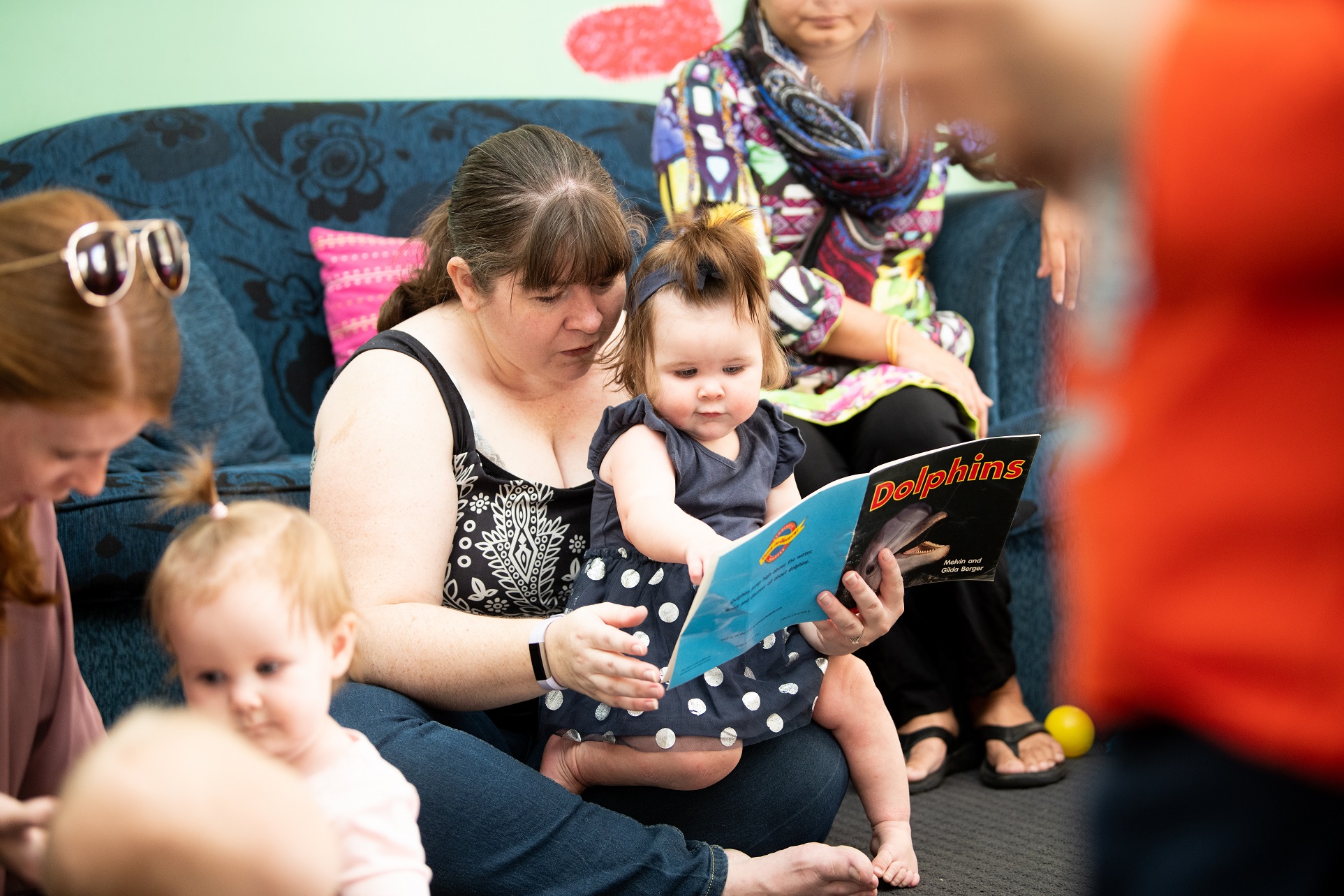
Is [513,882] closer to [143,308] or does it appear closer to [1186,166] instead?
[143,308]

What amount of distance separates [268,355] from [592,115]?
829 millimetres

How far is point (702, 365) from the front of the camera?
3.93 feet

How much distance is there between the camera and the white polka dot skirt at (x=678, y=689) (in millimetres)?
1126

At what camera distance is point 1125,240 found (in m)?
0.44

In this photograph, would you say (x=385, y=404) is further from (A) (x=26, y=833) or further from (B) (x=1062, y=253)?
(B) (x=1062, y=253)

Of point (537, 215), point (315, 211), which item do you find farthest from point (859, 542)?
point (315, 211)

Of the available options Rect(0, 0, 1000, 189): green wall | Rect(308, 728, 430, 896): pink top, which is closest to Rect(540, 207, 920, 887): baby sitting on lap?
Rect(308, 728, 430, 896): pink top

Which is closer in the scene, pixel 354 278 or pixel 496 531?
pixel 496 531

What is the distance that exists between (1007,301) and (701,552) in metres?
1.26

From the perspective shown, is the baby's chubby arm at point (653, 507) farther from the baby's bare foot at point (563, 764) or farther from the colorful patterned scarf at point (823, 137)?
the colorful patterned scarf at point (823, 137)

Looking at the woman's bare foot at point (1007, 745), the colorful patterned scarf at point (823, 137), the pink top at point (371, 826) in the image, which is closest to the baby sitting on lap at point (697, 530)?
the pink top at point (371, 826)

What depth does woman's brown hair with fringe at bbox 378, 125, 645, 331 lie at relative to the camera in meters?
1.15

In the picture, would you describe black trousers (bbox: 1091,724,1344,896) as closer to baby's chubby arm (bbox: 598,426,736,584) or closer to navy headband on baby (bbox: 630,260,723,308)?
baby's chubby arm (bbox: 598,426,736,584)

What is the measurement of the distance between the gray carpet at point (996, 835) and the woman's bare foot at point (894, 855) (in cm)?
11
